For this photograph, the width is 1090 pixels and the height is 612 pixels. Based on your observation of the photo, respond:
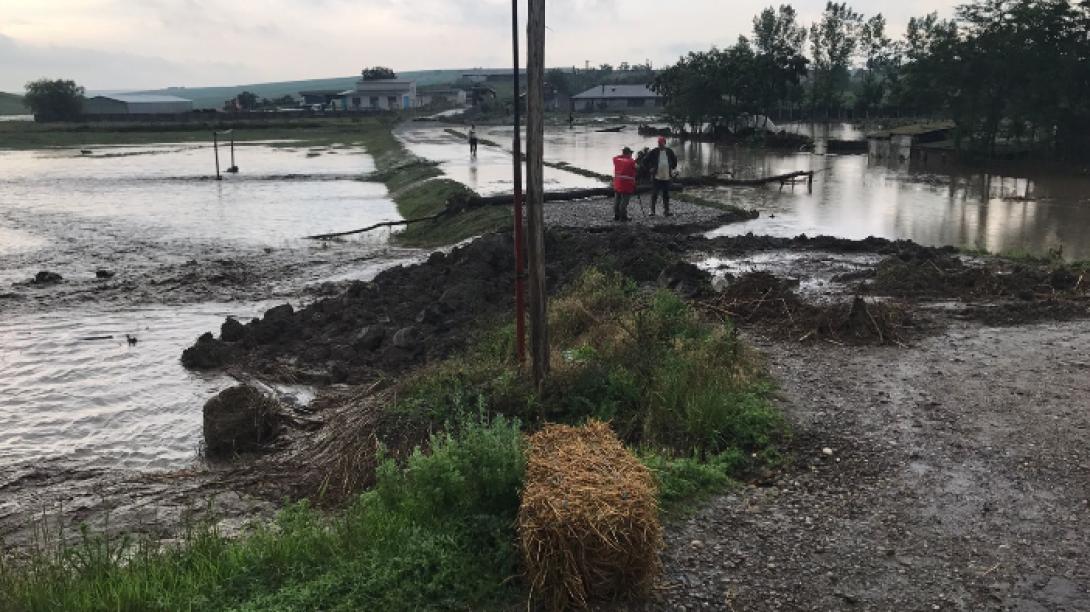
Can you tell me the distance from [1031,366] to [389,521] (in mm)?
7275

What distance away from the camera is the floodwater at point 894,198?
2145 centimetres

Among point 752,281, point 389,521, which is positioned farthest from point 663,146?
point 389,521

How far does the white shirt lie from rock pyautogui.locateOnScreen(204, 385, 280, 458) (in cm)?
1344

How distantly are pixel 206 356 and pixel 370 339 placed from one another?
2473mm

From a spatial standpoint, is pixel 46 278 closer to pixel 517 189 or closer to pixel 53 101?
pixel 517 189

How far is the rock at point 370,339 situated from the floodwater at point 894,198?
10203 mm

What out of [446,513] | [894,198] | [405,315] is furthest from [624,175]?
[446,513]

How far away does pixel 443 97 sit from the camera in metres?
149

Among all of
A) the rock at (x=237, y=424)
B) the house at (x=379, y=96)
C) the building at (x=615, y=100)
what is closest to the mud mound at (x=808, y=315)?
the rock at (x=237, y=424)

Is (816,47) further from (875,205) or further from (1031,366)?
(1031,366)

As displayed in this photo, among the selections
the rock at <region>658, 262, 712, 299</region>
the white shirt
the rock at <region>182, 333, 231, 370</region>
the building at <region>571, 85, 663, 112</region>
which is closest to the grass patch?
the rock at <region>658, 262, 712, 299</region>

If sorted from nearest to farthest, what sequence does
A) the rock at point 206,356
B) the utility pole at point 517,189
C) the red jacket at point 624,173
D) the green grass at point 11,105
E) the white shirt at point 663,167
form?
1. the utility pole at point 517,189
2. the rock at point 206,356
3. the red jacket at point 624,173
4. the white shirt at point 663,167
5. the green grass at point 11,105

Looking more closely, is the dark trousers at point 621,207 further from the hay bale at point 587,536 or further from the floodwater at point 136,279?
the hay bale at point 587,536

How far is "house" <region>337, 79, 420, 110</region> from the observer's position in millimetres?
126375
